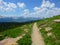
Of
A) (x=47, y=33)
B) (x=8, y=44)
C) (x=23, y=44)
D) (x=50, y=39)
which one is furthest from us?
(x=47, y=33)

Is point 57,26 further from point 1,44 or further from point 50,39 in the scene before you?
point 1,44

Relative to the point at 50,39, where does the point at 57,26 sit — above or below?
above

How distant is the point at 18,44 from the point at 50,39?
832 centimetres

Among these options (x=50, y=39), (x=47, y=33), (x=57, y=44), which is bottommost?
(x=57, y=44)

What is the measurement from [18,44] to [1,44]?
9.92 ft

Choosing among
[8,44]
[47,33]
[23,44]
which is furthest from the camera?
[47,33]

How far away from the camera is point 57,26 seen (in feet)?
173

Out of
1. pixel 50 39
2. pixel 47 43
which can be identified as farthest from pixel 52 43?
pixel 50 39

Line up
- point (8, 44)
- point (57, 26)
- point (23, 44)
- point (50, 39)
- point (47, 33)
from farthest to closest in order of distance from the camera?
point (57, 26) < point (47, 33) < point (50, 39) < point (23, 44) < point (8, 44)

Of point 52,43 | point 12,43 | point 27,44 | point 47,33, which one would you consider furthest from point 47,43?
point 47,33

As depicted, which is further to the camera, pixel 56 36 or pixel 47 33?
pixel 47 33

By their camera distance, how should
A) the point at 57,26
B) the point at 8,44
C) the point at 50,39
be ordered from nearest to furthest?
the point at 8,44, the point at 50,39, the point at 57,26

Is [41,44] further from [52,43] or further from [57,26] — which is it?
[57,26]

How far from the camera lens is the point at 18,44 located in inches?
1323
